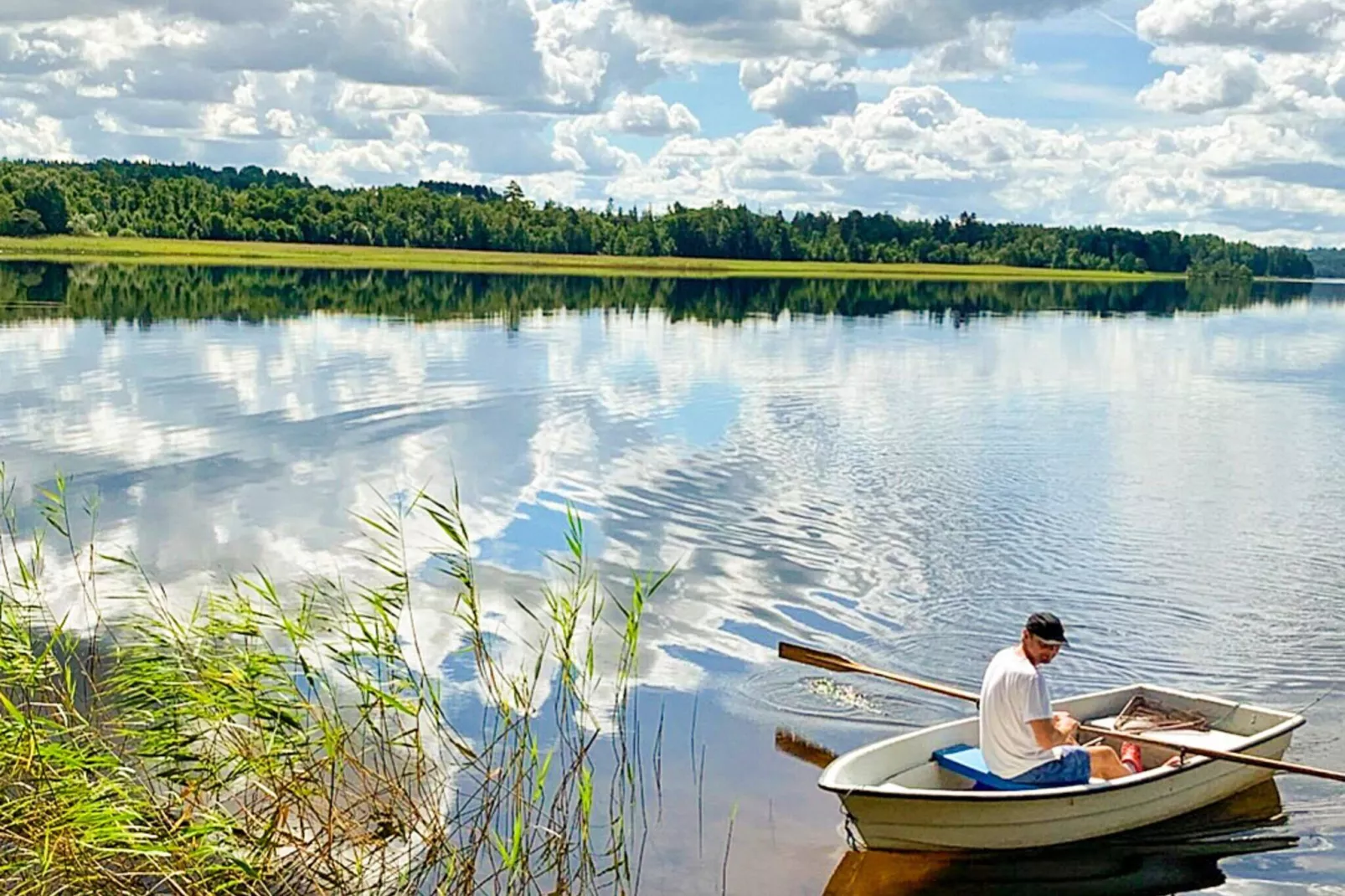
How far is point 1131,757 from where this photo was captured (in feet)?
38.8

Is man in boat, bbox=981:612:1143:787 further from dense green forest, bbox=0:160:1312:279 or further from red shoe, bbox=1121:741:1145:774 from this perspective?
dense green forest, bbox=0:160:1312:279

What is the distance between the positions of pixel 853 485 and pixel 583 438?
6.45 m

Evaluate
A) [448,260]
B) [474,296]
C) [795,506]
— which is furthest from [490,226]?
[795,506]

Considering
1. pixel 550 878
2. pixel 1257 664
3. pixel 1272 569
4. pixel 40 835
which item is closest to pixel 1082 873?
pixel 550 878

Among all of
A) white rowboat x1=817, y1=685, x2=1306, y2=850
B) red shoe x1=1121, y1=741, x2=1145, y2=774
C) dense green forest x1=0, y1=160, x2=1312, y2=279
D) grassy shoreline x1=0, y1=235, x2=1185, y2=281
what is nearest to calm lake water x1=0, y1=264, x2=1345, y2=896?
white rowboat x1=817, y1=685, x2=1306, y2=850

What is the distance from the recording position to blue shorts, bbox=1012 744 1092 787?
35.0ft

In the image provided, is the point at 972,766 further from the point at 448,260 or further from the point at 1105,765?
the point at 448,260

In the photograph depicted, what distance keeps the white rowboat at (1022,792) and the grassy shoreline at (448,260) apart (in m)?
111

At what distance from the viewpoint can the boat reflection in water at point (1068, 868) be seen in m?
10.6

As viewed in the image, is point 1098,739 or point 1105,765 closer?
point 1105,765

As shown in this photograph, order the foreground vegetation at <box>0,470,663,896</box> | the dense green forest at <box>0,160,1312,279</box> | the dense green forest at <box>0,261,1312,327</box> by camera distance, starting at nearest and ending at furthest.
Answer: the foreground vegetation at <box>0,470,663,896</box> < the dense green forest at <box>0,261,1312,327</box> < the dense green forest at <box>0,160,1312,279</box>

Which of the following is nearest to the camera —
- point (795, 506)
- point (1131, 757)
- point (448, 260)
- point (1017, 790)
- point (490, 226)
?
point (1017, 790)

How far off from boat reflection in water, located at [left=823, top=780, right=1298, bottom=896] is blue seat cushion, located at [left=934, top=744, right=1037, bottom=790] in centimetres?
52

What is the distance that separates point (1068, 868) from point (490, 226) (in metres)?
154
